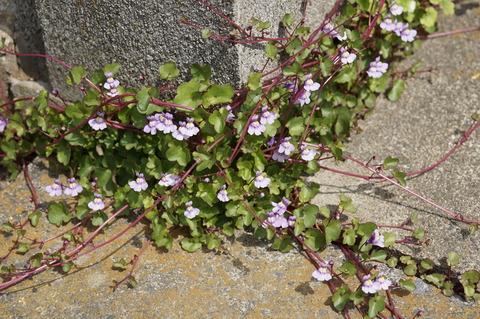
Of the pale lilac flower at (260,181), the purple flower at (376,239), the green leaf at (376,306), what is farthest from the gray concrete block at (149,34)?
the green leaf at (376,306)

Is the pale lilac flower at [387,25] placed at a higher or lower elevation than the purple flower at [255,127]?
higher

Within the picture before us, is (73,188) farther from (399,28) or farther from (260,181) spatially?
(399,28)

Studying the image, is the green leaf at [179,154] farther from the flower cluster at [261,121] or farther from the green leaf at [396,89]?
the green leaf at [396,89]

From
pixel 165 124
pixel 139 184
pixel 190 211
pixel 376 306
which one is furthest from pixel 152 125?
pixel 376 306

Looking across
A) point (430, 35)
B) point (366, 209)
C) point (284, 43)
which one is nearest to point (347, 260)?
point (366, 209)

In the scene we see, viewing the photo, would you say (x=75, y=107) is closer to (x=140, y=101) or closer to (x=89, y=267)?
(x=140, y=101)

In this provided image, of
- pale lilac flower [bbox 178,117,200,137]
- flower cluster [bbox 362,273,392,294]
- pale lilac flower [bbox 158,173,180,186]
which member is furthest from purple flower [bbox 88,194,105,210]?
flower cluster [bbox 362,273,392,294]
